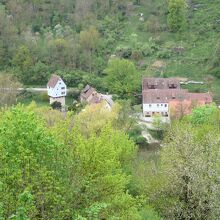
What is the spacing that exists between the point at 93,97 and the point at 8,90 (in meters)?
7.63

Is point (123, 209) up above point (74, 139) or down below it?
below

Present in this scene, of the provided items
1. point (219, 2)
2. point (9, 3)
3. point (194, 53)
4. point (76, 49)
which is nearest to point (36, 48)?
point (76, 49)

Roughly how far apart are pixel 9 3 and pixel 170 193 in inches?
1650

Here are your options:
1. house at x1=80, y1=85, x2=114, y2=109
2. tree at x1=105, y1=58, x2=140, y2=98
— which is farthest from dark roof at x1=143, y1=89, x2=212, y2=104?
house at x1=80, y1=85, x2=114, y2=109

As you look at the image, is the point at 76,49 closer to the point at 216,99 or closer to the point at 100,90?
the point at 100,90

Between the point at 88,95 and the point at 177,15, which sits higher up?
the point at 177,15

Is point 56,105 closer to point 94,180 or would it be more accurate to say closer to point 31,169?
point 94,180

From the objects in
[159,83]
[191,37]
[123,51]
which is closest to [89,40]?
[123,51]

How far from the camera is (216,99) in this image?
45312 mm

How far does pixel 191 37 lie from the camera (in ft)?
174

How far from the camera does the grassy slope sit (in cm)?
4969

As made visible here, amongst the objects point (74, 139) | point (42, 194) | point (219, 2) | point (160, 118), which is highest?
point (219, 2)

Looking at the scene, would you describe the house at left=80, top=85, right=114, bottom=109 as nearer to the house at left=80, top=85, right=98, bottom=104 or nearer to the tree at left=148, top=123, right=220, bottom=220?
the house at left=80, top=85, right=98, bottom=104

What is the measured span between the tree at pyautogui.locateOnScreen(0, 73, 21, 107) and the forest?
0.09 metres
